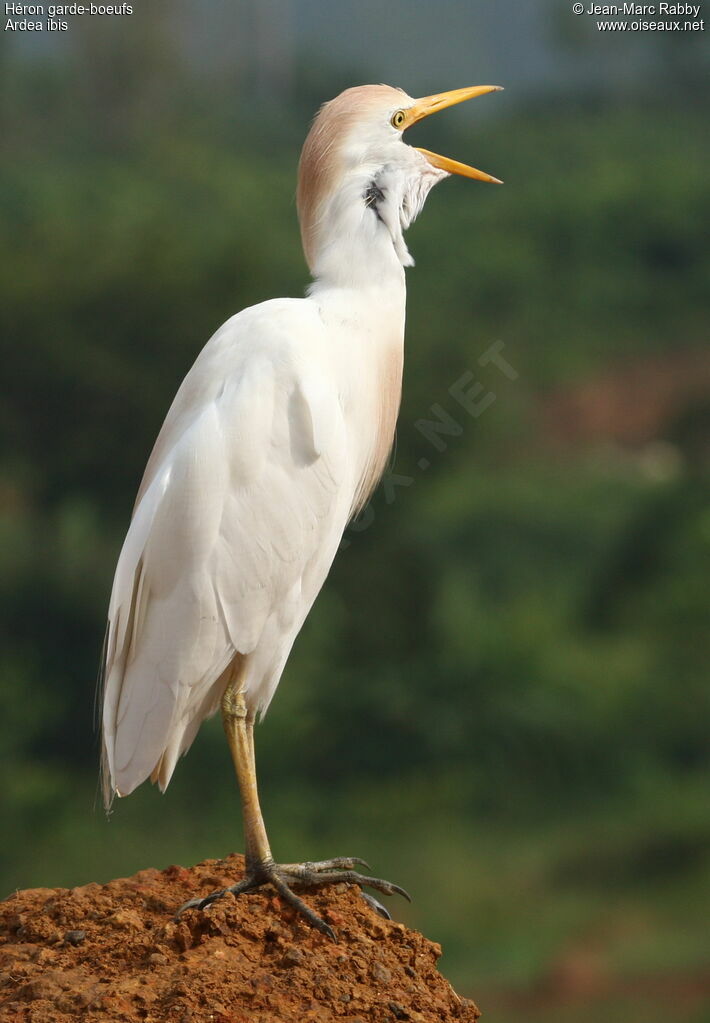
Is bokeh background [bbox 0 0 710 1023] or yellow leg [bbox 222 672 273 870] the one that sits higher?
bokeh background [bbox 0 0 710 1023]

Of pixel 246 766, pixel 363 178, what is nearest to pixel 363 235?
pixel 363 178

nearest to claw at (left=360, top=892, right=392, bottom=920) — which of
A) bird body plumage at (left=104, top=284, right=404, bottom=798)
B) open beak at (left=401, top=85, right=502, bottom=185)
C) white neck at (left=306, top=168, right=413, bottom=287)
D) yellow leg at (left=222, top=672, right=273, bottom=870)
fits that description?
yellow leg at (left=222, top=672, right=273, bottom=870)

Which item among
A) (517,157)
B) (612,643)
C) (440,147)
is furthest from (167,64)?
(612,643)

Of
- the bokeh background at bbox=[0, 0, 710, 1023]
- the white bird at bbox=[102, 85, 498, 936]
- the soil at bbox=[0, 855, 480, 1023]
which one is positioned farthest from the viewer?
the bokeh background at bbox=[0, 0, 710, 1023]

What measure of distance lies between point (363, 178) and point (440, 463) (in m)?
7.01

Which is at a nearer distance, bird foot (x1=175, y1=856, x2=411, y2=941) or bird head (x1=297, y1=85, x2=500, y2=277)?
bird foot (x1=175, y1=856, x2=411, y2=941)

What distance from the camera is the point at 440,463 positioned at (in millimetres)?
9023

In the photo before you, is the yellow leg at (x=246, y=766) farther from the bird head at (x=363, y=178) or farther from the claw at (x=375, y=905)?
the bird head at (x=363, y=178)

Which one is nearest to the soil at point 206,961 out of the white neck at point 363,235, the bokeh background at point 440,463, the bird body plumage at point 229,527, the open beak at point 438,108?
the bird body plumage at point 229,527

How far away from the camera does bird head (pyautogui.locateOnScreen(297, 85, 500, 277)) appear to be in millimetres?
2027

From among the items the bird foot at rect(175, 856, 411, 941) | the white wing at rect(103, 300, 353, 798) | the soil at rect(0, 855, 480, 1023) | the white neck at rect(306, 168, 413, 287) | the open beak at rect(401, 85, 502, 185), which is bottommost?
the soil at rect(0, 855, 480, 1023)

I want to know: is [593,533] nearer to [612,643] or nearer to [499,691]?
[612,643]

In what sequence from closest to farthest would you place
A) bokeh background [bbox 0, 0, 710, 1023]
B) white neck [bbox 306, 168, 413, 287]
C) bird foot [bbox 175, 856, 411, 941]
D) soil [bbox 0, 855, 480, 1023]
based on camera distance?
soil [bbox 0, 855, 480, 1023], bird foot [bbox 175, 856, 411, 941], white neck [bbox 306, 168, 413, 287], bokeh background [bbox 0, 0, 710, 1023]

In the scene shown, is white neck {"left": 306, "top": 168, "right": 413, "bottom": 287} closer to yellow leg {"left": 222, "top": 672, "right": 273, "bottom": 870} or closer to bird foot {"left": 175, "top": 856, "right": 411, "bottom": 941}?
yellow leg {"left": 222, "top": 672, "right": 273, "bottom": 870}
